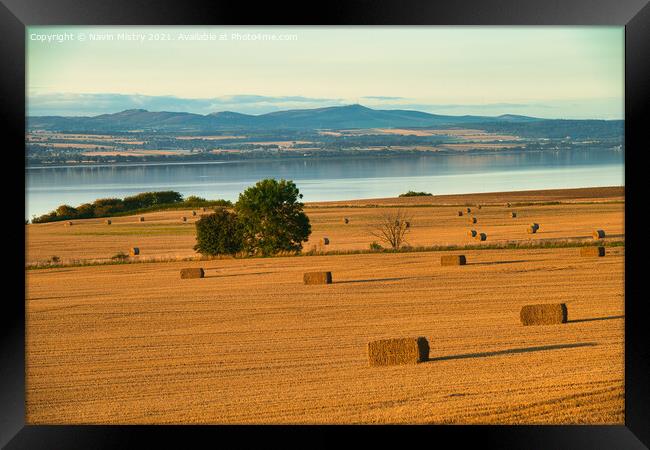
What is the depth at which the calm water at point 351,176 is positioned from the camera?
5538 centimetres

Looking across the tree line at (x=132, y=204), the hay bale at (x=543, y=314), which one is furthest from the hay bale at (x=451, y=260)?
the tree line at (x=132, y=204)

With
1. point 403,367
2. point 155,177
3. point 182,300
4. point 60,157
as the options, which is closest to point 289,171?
point 155,177

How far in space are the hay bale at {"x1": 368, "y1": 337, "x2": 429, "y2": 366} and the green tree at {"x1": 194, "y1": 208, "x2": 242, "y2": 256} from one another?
24706mm

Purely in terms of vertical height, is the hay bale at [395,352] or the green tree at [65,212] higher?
the green tree at [65,212]

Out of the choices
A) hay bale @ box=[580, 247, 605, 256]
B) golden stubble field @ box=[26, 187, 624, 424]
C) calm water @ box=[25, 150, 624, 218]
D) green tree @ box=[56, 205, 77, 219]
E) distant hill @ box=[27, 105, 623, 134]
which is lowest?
golden stubble field @ box=[26, 187, 624, 424]

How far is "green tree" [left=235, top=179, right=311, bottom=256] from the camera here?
38.4 meters

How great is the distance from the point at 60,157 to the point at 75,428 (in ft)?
104

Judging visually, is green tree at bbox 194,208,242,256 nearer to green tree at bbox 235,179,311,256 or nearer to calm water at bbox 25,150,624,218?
green tree at bbox 235,179,311,256

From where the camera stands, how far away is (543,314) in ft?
63.7

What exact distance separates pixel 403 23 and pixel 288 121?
1970 inches

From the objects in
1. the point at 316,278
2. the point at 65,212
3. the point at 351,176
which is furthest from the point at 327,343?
the point at 351,176

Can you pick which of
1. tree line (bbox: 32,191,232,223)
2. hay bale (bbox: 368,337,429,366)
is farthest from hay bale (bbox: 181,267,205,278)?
tree line (bbox: 32,191,232,223)

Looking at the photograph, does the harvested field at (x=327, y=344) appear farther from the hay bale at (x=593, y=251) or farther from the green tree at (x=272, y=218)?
the green tree at (x=272, y=218)

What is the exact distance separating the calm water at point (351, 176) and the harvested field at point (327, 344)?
20.3 metres
